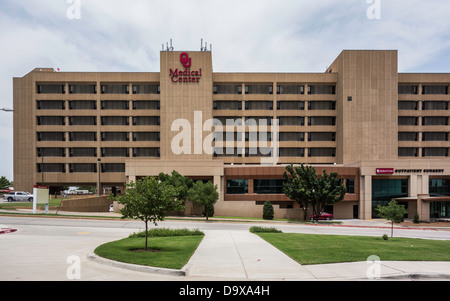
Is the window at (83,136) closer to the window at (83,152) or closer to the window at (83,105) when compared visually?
the window at (83,152)

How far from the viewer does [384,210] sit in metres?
29.2

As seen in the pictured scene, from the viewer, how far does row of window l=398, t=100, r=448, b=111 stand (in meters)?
69.6

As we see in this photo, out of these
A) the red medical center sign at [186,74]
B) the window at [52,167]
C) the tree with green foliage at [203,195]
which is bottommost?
the tree with green foliage at [203,195]

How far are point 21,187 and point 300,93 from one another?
190ft

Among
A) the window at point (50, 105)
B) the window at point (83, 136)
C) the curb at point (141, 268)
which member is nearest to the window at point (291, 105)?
the window at point (83, 136)

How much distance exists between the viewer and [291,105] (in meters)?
69.8

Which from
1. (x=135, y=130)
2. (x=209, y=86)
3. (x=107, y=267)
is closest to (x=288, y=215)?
(x=209, y=86)

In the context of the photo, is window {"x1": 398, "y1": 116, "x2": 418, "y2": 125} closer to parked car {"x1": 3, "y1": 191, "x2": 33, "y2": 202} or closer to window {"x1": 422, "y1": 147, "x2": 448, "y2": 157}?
window {"x1": 422, "y1": 147, "x2": 448, "y2": 157}

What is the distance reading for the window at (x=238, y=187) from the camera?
55312 mm

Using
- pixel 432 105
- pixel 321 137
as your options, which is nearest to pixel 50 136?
pixel 321 137

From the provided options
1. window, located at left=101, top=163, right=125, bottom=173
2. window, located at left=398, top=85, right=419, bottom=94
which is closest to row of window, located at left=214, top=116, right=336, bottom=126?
window, located at left=398, top=85, right=419, bottom=94

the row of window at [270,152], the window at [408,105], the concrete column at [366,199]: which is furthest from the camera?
the window at [408,105]

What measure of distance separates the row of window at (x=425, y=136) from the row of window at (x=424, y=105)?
16.2 feet

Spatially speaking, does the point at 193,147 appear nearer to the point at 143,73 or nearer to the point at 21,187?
the point at 143,73
